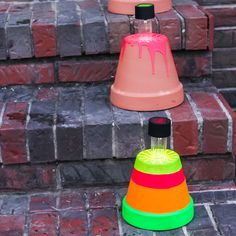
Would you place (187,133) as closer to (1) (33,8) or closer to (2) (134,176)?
(2) (134,176)

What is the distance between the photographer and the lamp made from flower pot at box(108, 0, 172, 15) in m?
2.20

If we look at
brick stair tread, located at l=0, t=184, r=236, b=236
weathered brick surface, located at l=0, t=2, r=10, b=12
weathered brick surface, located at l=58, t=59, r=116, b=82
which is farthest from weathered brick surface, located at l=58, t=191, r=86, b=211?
weathered brick surface, located at l=0, t=2, r=10, b=12

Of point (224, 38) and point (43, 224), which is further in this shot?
point (224, 38)

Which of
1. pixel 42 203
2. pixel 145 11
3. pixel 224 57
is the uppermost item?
pixel 145 11

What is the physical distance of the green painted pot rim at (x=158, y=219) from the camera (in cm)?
163

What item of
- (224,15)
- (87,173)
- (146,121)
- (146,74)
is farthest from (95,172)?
(224,15)

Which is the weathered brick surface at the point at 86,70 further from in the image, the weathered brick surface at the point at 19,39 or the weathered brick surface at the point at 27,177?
the weathered brick surface at the point at 27,177

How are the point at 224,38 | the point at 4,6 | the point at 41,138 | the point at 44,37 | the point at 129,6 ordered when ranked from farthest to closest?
the point at 224,38 < the point at 4,6 < the point at 129,6 < the point at 44,37 < the point at 41,138

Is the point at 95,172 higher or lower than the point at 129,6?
lower

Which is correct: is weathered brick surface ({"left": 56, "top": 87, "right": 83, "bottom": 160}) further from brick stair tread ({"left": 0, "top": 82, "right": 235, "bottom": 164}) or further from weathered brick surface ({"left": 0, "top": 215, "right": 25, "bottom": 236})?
weathered brick surface ({"left": 0, "top": 215, "right": 25, "bottom": 236})

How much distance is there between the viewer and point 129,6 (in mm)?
2199

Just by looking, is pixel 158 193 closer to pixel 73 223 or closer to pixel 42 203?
pixel 73 223

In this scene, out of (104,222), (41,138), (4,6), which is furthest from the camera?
(4,6)

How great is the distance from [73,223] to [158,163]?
33cm
